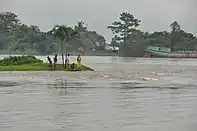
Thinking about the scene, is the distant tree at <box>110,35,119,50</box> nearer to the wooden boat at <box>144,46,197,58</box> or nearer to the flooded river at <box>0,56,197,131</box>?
the wooden boat at <box>144,46,197,58</box>

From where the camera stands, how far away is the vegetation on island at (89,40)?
443 ft

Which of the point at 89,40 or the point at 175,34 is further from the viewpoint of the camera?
the point at 89,40

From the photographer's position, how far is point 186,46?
140 meters

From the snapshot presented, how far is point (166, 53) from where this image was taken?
128 m

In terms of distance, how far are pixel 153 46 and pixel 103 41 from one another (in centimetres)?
3628

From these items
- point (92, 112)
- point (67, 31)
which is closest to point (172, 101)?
point (92, 112)

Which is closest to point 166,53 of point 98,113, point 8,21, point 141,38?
point 141,38

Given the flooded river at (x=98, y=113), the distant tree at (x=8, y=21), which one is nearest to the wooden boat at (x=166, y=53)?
the distant tree at (x=8, y=21)

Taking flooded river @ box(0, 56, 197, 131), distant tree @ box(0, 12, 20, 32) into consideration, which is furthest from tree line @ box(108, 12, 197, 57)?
flooded river @ box(0, 56, 197, 131)

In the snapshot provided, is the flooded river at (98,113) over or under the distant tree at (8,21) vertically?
under

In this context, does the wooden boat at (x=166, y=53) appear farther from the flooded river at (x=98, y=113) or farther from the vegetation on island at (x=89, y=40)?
the flooded river at (x=98, y=113)

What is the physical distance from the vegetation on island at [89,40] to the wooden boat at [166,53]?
22.2 ft

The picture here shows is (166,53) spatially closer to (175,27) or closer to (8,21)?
(175,27)

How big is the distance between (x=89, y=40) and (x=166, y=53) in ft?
134
